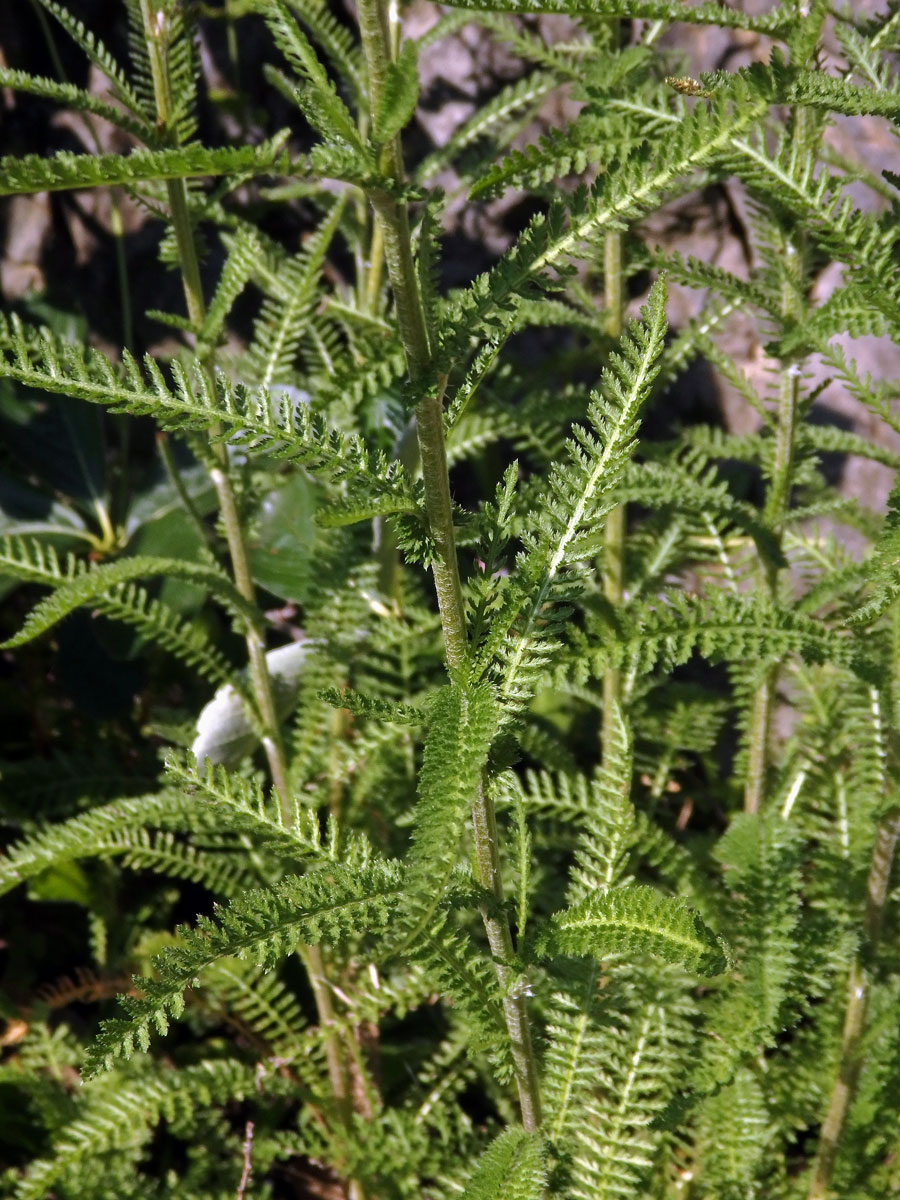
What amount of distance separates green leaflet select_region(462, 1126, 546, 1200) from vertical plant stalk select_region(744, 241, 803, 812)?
1.67 feet

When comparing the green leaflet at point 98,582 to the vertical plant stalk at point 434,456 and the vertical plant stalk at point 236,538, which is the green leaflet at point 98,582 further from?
the vertical plant stalk at point 434,456

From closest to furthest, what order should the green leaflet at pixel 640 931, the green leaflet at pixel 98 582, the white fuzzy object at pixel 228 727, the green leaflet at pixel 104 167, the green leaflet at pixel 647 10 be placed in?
the green leaflet at pixel 104 167, the green leaflet at pixel 647 10, the green leaflet at pixel 640 931, the green leaflet at pixel 98 582, the white fuzzy object at pixel 228 727

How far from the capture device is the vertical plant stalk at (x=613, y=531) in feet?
3.85

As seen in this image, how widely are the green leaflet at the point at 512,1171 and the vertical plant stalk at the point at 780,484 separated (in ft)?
1.67

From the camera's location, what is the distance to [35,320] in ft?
6.02

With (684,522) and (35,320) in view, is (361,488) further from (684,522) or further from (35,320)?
(35,320)

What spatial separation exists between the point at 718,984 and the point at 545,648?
0.66m

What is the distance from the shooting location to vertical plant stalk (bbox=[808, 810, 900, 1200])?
999 millimetres

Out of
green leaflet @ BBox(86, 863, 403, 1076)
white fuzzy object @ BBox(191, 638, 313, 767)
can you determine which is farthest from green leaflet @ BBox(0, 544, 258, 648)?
green leaflet @ BBox(86, 863, 403, 1076)

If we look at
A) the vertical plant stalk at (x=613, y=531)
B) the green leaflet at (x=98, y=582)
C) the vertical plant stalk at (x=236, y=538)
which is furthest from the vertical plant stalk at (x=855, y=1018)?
the green leaflet at (x=98, y=582)

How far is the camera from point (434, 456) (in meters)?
0.62

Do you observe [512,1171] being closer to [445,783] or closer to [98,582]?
[445,783]

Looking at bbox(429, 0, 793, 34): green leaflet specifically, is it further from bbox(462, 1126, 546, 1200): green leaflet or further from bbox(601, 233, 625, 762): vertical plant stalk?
bbox(462, 1126, 546, 1200): green leaflet

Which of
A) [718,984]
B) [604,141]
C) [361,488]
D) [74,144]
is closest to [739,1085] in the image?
[718,984]
